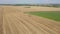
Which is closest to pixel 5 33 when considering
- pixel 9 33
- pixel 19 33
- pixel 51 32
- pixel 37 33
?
pixel 9 33

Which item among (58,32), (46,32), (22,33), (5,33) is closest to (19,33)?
(22,33)

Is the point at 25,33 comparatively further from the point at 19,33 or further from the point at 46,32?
the point at 46,32

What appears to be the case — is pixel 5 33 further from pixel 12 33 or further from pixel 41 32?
pixel 41 32

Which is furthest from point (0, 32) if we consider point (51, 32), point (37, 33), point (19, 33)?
point (51, 32)

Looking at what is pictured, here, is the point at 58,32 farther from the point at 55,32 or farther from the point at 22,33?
the point at 22,33

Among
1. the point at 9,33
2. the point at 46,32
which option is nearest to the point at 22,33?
the point at 9,33

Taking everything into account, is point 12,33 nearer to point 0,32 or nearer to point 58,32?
point 0,32
